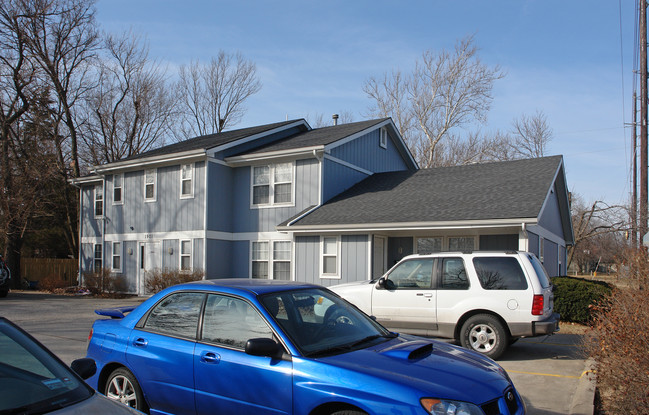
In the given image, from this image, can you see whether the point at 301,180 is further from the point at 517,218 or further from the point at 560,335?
the point at 560,335

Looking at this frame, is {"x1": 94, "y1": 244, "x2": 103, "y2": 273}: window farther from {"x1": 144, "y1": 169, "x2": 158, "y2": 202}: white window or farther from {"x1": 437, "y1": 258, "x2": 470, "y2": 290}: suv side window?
{"x1": 437, "y1": 258, "x2": 470, "y2": 290}: suv side window

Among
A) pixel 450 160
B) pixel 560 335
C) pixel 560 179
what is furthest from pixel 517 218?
pixel 450 160

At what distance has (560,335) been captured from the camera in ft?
39.1

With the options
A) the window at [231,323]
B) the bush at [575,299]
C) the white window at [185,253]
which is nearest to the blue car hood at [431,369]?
the window at [231,323]

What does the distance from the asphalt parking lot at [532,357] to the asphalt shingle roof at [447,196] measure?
14.5ft

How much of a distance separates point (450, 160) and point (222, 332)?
3802cm

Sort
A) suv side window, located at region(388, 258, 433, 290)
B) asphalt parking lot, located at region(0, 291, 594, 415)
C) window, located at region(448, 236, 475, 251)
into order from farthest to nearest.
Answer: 1. window, located at region(448, 236, 475, 251)
2. suv side window, located at region(388, 258, 433, 290)
3. asphalt parking lot, located at region(0, 291, 594, 415)

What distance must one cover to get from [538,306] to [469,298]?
1111mm

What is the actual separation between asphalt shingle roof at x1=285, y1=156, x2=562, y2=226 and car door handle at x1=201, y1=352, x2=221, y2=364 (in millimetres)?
11074

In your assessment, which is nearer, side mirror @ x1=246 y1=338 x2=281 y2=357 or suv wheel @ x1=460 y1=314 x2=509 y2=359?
side mirror @ x1=246 y1=338 x2=281 y2=357

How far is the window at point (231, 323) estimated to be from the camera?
4.62 metres

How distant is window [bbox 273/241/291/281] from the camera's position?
1905 centimetres

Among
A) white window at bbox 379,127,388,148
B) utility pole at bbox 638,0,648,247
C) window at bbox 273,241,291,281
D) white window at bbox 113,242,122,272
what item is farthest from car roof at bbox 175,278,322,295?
white window at bbox 113,242,122,272

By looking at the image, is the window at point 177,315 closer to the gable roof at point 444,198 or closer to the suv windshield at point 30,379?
the suv windshield at point 30,379
